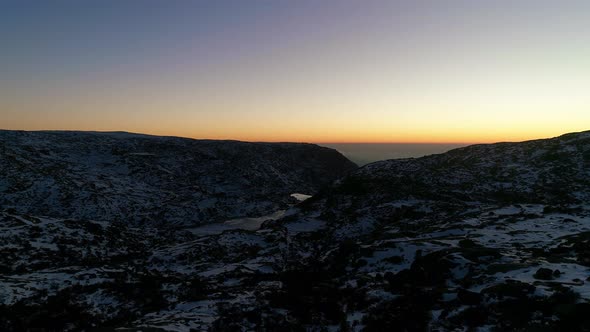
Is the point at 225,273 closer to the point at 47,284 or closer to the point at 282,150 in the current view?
the point at 47,284

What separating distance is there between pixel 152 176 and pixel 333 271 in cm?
7260

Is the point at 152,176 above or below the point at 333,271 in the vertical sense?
above

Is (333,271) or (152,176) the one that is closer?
(333,271)

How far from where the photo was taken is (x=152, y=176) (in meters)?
88.8

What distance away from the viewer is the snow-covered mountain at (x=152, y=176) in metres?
61.0

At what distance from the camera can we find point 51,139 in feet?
320

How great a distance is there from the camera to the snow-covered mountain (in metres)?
61.0

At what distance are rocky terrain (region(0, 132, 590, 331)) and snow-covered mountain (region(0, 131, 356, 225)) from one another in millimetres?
17570

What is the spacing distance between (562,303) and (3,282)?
33.4 metres

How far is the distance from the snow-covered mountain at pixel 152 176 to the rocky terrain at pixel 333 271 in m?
17.6

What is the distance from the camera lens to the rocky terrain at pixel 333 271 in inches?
676

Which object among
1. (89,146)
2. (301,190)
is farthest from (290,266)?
(89,146)

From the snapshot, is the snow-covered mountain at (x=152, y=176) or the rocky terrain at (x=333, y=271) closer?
the rocky terrain at (x=333, y=271)

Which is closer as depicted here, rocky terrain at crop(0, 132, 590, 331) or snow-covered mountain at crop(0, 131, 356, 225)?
rocky terrain at crop(0, 132, 590, 331)
